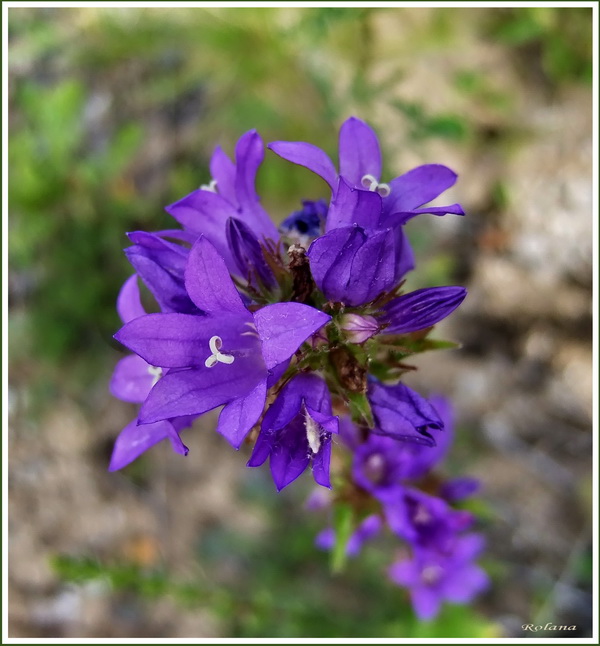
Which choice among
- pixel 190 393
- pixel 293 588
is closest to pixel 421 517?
pixel 190 393

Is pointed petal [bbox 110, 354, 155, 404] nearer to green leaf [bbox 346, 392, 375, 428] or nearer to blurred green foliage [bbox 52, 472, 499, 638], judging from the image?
green leaf [bbox 346, 392, 375, 428]

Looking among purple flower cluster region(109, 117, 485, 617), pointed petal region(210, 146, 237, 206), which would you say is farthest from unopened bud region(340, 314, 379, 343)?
pointed petal region(210, 146, 237, 206)

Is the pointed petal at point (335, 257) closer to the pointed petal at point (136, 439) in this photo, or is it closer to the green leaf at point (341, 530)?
the pointed petal at point (136, 439)

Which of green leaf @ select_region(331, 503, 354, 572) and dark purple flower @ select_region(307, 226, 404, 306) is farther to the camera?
green leaf @ select_region(331, 503, 354, 572)

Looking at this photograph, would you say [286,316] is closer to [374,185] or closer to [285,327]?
[285,327]

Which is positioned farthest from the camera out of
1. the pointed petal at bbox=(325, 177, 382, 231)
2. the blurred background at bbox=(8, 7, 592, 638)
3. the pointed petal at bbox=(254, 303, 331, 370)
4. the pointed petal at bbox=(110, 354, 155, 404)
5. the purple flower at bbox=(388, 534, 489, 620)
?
the blurred background at bbox=(8, 7, 592, 638)

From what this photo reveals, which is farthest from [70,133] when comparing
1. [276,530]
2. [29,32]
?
[276,530]
